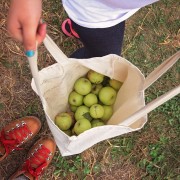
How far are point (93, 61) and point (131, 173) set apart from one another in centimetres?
82

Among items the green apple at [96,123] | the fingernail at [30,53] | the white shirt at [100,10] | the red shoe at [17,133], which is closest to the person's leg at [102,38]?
the white shirt at [100,10]

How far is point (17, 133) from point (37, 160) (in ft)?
0.57

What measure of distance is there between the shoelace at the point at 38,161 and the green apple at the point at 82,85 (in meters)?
0.46

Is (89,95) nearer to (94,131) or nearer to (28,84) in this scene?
(94,131)

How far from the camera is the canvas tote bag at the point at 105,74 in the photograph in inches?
49.2

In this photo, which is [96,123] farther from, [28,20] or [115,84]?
[28,20]

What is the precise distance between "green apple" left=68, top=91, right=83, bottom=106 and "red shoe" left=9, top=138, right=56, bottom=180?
37 centimetres

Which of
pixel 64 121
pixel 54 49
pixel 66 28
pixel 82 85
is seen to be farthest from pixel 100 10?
pixel 66 28

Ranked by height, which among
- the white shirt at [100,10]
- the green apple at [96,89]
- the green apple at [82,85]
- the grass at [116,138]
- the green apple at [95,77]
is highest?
the white shirt at [100,10]

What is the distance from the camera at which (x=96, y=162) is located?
1.87m

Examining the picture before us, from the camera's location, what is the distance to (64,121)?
4.85ft

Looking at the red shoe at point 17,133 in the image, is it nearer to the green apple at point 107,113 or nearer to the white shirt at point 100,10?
the green apple at point 107,113

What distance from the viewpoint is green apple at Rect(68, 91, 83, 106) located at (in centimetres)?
152

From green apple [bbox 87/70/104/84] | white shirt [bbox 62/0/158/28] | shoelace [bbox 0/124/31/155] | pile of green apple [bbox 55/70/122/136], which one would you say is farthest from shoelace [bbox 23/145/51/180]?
white shirt [bbox 62/0/158/28]
